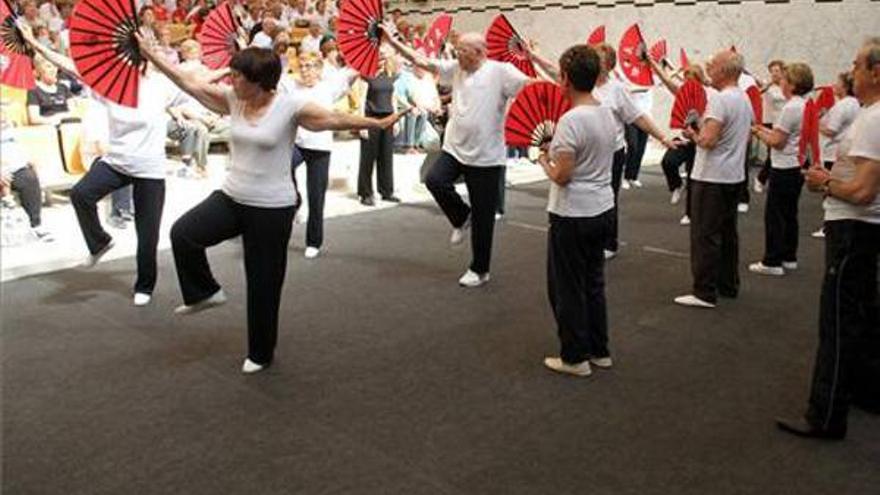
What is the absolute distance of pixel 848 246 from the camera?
9.95 feet

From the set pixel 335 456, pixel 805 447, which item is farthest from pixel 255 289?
pixel 805 447

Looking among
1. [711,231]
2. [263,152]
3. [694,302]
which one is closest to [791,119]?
[711,231]

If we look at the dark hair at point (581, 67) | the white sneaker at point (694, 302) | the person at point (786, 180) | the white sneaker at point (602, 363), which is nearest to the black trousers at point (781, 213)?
the person at point (786, 180)

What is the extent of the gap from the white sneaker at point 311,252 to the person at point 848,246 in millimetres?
3726

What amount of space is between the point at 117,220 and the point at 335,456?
14.4ft

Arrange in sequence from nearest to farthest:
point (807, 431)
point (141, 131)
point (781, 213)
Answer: point (807, 431)
point (141, 131)
point (781, 213)

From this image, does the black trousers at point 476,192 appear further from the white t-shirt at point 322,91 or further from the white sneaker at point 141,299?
the white sneaker at point 141,299

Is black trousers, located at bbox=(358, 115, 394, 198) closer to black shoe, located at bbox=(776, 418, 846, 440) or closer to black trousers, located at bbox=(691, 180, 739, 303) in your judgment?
black trousers, located at bbox=(691, 180, 739, 303)

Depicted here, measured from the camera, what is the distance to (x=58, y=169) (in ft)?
24.3

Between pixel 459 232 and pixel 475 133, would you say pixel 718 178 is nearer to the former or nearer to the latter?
pixel 475 133

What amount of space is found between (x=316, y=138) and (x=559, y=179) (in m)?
2.77

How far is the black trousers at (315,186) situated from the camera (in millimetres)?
6016

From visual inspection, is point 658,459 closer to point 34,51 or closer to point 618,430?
point 618,430

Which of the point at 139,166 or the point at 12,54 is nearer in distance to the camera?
the point at 12,54
